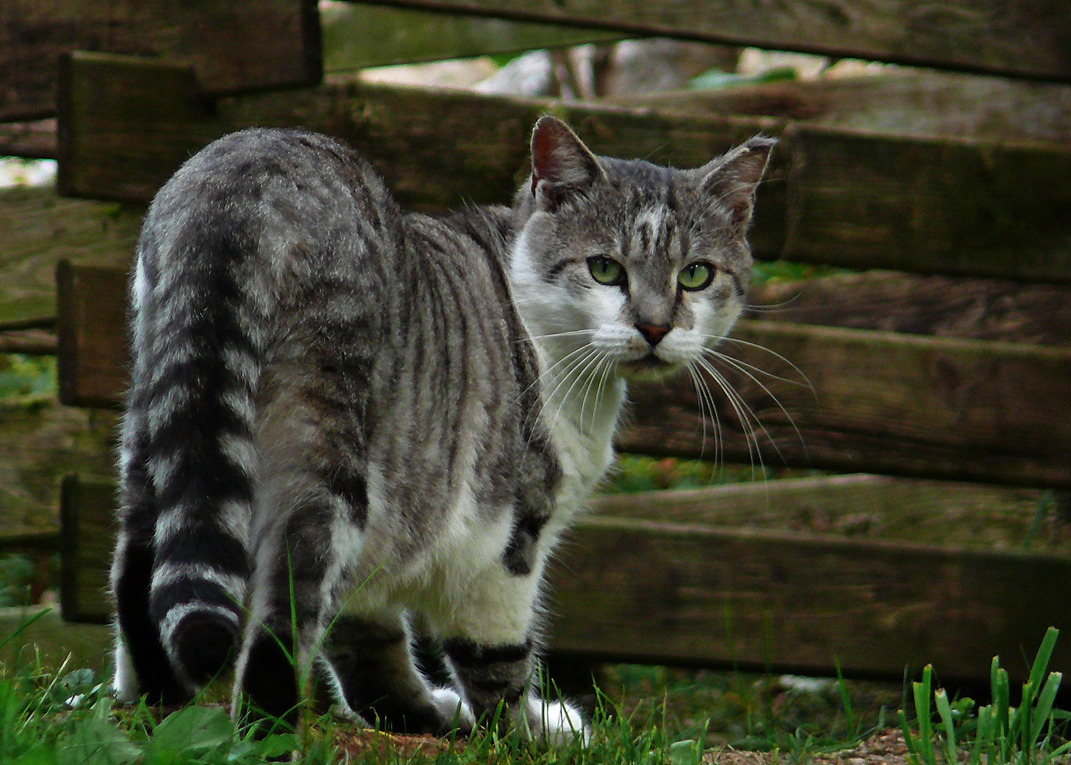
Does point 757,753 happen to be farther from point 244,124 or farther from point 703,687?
point 244,124

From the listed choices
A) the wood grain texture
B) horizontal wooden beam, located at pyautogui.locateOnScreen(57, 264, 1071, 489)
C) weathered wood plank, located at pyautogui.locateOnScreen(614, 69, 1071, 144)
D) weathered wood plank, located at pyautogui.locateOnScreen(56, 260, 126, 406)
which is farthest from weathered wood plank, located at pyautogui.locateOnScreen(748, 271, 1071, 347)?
the wood grain texture

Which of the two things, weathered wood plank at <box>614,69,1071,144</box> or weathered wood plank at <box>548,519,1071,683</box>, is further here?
weathered wood plank at <box>614,69,1071,144</box>

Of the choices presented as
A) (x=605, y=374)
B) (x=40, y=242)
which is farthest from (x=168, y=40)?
(x=605, y=374)

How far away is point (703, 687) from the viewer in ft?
12.2

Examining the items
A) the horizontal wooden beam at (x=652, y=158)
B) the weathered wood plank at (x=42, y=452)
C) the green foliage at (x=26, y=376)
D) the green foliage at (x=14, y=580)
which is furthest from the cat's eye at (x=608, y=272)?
the green foliage at (x=26, y=376)

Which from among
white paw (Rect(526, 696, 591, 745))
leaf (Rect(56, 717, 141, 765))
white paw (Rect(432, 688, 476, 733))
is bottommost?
white paw (Rect(432, 688, 476, 733))

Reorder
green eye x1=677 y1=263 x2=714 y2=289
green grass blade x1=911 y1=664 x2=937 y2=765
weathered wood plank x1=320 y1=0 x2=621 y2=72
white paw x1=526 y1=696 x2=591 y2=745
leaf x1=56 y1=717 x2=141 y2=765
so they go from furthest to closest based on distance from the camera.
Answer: weathered wood plank x1=320 y1=0 x2=621 y2=72 < green eye x1=677 y1=263 x2=714 y2=289 < white paw x1=526 y1=696 x2=591 y2=745 < green grass blade x1=911 y1=664 x2=937 y2=765 < leaf x1=56 y1=717 x2=141 y2=765

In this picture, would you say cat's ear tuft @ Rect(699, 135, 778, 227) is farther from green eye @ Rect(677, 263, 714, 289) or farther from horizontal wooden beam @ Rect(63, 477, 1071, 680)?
horizontal wooden beam @ Rect(63, 477, 1071, 680)

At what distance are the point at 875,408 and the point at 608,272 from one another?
3.46ft

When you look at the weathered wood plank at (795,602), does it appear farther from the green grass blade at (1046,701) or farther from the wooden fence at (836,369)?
the green grass blade at (1046,701)

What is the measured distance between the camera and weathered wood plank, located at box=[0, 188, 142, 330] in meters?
3.51

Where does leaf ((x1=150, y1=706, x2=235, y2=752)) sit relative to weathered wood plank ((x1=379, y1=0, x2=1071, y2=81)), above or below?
below

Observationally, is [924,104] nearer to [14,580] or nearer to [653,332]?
[653,332]

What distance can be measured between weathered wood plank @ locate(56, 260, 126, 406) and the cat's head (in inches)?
42.3
